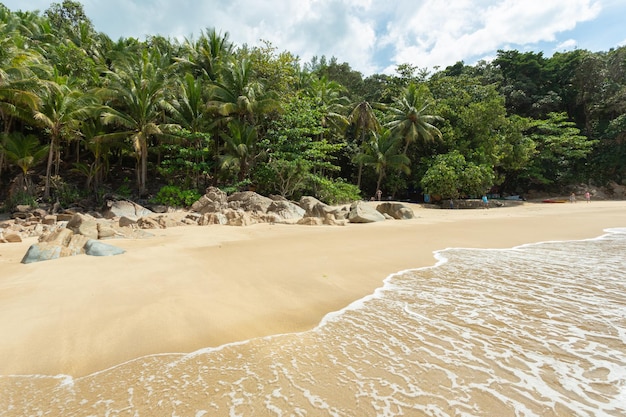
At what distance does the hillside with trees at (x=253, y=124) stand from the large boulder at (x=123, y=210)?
1700 millimetres

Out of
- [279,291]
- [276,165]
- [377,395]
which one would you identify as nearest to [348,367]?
[377,395]

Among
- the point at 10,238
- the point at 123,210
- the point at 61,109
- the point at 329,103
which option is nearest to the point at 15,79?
the point at 61,109

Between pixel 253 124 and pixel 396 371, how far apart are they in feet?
60.1

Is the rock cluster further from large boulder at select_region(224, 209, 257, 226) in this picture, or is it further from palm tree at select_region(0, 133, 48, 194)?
palm tree at select_region(0, 133, 48, 194)

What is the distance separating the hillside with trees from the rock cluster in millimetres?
2189

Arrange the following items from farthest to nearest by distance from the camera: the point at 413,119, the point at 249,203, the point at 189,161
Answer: the point at 413,119
the point at 189,161
the point at 249,203

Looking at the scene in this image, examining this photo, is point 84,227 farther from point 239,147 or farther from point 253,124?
point 253,124

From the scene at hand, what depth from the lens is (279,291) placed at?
3.87 meters

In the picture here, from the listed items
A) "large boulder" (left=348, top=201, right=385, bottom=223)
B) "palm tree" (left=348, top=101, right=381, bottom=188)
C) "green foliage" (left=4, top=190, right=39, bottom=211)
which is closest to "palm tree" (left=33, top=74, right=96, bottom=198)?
"green foliage" (left=4, top=190, right=39, bottom=211)

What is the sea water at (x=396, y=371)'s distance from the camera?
1.81m

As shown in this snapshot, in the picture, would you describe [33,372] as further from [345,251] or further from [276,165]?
[276,165]

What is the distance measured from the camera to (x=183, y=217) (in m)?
12.6

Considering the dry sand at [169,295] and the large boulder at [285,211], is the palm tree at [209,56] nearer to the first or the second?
the large boulder at [285,211]

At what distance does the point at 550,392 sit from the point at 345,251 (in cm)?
451
